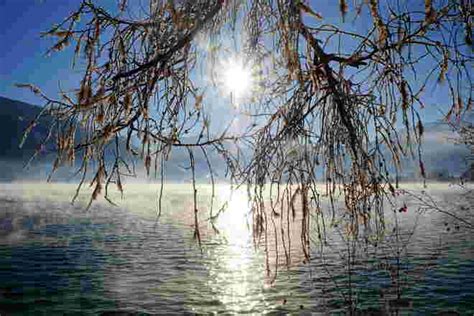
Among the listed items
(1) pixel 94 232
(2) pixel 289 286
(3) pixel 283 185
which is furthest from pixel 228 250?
(3) pixel 283 185

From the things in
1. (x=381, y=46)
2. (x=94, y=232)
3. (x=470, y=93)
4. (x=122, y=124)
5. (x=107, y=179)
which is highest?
(x=381, y=46)

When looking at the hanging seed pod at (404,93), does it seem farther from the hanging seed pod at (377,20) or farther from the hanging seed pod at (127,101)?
the hanging seed pod at (127,101)

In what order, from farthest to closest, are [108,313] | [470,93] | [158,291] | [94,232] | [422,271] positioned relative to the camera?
[94,232], [422,271], [158,291], [108,313], [470,93]

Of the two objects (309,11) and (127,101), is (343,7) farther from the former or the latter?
(127,101)

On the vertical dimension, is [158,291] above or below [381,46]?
below

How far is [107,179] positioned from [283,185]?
122 centimetres

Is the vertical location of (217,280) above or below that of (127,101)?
below

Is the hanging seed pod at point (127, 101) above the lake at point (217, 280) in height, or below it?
above

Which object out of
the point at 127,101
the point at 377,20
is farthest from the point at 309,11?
the point at 127,101

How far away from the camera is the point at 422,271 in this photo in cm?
1731

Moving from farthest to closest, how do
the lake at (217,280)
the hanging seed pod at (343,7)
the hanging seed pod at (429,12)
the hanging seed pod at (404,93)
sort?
1. the lake at (217,280)
2. the hanging seed pod at (404,93)
3. the hanging seed pod at (429,12)
4. the hanging seed pod at (343,7)

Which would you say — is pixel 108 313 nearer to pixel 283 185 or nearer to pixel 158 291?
pixel 158 291

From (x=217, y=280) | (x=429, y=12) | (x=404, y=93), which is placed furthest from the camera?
(x=217, y=280)

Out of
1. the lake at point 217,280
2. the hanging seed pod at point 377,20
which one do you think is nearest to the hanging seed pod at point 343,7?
the hanging seed pod at point 377,20
